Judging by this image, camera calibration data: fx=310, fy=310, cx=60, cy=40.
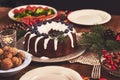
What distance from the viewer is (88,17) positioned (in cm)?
198

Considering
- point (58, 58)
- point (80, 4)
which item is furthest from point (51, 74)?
Answer: point (80, 4)

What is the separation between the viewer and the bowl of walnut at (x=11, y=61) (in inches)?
50.3

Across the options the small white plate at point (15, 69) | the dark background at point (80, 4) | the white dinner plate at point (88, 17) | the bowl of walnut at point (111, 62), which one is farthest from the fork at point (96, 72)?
the dark background at point (80, 4)

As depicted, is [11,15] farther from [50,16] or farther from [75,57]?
[75,57]

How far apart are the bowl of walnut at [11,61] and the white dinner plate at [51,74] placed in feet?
0.15

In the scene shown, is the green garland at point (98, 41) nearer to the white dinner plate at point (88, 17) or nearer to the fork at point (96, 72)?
the fork at point (96, 72)

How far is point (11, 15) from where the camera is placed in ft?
6.53

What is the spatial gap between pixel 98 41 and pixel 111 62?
7.4 inches

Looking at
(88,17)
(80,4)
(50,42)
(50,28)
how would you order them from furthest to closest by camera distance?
(80,4), (88,17), (50,28), (50,42)

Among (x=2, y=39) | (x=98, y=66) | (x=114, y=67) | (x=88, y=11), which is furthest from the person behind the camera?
(x=88, y=11)

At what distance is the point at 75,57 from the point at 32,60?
0.66 feet

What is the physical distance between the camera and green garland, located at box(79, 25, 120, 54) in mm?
1423

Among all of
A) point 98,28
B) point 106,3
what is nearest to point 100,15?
point 98,28

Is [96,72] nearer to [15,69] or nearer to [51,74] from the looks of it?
[51,74]
